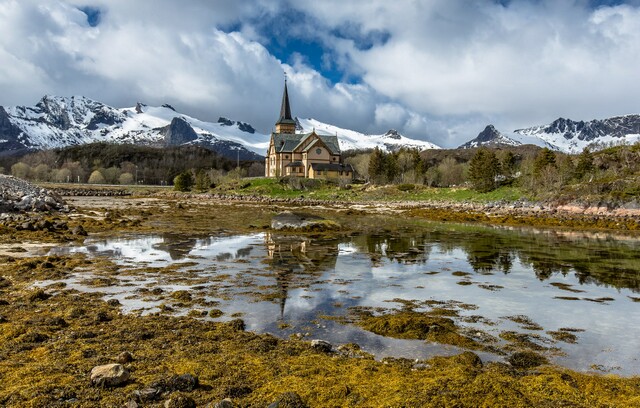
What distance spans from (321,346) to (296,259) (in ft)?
32.3

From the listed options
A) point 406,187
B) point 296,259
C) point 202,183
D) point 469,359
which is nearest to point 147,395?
point 469,359

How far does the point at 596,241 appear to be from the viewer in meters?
25.4

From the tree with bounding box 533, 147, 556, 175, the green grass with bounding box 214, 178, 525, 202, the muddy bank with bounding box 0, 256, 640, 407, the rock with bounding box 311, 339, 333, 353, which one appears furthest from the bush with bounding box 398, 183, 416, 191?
the rock with bounding box 311, 339, 333, 353

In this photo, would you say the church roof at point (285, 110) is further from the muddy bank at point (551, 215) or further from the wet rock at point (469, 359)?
the wet rock at point (469, 359)

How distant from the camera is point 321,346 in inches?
294

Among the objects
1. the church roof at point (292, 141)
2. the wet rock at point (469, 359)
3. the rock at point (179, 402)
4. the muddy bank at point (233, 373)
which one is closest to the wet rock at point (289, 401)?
the muddy bank at point (233, 373)

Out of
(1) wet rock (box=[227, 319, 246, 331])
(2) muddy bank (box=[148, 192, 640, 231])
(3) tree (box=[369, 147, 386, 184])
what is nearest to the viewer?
(1) wet rock (box=[227, 319, 246, 331])

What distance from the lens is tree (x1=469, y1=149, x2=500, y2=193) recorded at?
7194 cm

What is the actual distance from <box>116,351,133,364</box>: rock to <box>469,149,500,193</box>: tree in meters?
71.4

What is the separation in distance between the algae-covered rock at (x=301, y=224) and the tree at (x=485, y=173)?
50.4 metres

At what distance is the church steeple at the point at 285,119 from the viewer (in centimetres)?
12375

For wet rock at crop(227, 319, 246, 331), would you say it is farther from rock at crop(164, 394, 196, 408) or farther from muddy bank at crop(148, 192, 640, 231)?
muddy bank at crop(148, 192, 640, 231)

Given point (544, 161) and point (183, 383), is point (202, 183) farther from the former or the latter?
point (183, 383)

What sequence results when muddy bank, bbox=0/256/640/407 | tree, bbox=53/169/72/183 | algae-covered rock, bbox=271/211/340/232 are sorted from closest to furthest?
1. muddy bank, bbox=0/256/640/407
2. algae-covered rock, bbox=271/211/340/232
3. tree, bbox=53/169/72/183
